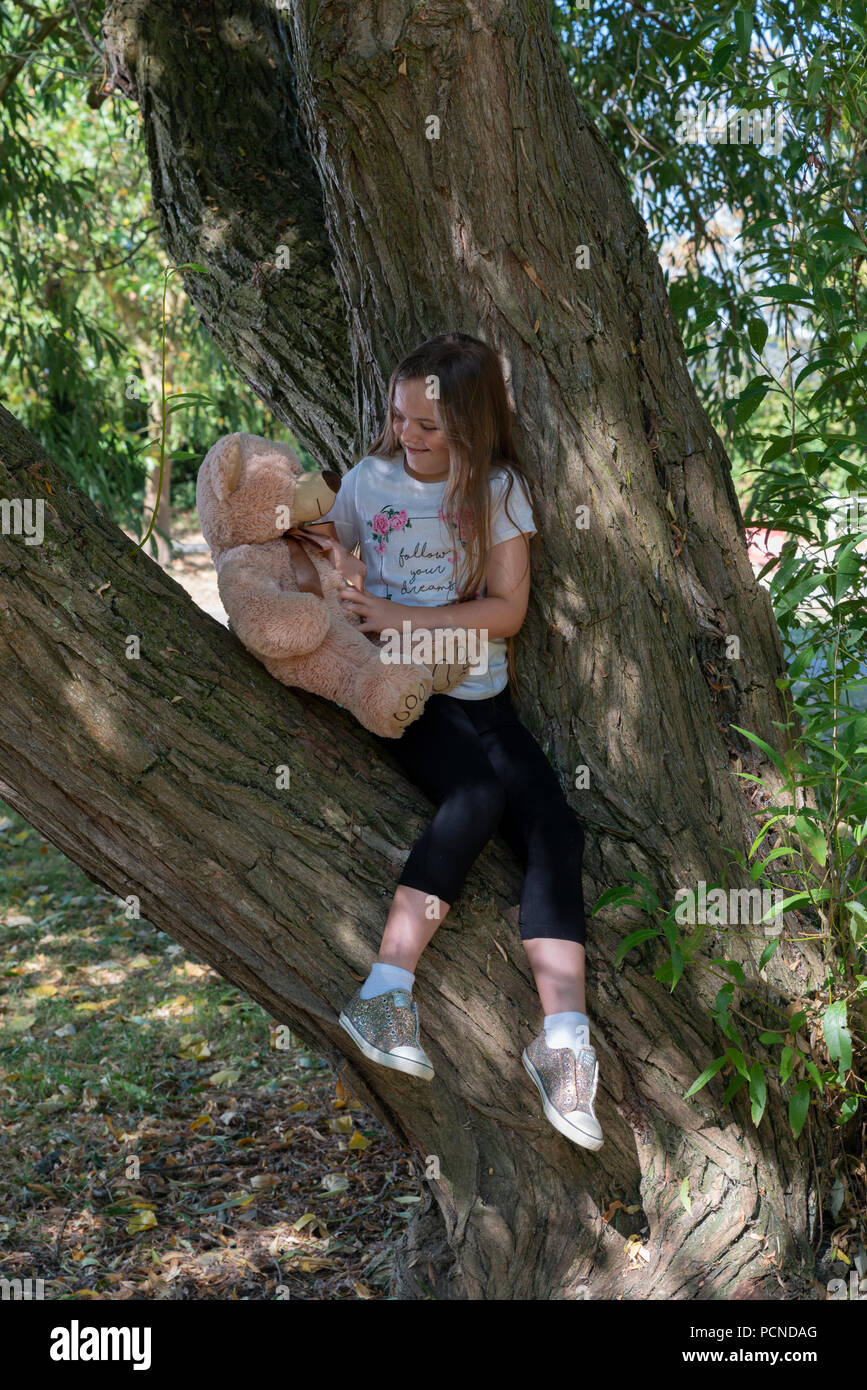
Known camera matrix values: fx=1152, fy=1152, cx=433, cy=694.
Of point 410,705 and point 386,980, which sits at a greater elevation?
point 410,705

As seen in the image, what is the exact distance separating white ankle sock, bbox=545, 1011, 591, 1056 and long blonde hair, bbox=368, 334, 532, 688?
969 mm

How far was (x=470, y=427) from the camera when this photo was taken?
101 inches

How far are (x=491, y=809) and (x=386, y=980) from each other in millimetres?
411

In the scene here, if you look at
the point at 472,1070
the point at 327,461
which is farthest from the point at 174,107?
the point at 472,1070

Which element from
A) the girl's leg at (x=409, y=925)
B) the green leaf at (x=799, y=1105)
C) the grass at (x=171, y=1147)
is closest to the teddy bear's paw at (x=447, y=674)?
the girl's leg at (x=409, y=925)

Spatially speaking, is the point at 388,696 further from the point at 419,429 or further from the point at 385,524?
the point at 419,429

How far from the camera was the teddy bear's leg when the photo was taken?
2.43 metres

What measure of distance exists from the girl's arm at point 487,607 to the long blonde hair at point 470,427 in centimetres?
4

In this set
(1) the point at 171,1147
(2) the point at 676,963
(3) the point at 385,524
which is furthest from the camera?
(1) the point at 171,1147

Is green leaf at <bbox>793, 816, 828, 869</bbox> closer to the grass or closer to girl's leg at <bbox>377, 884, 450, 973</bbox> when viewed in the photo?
girl's leg at <bbox>377, 884, 450, 973</bbox>

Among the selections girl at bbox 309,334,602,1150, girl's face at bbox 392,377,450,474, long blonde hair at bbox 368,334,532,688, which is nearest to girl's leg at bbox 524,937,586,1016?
girl at bbox 309,334,602,1150

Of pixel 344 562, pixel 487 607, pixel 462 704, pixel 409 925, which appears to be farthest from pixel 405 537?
pixel 409 925

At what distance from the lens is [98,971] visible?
16.2 ft
